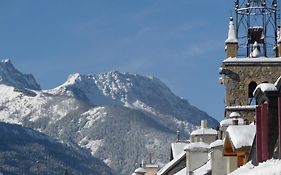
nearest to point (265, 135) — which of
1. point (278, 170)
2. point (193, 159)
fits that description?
point (278, 170)

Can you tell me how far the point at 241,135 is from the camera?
28.8m

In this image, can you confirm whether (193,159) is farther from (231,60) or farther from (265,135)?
(265,135)

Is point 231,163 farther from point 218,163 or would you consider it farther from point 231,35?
point 231,35

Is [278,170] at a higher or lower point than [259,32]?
lower

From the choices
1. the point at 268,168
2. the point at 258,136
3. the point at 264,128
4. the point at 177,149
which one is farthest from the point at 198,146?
the point at 268,168

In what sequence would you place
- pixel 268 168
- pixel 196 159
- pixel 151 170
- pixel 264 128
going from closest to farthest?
1. pixel 268 168
2. pixel 264 128
3. pixel 196 159
4. pixel 151 170

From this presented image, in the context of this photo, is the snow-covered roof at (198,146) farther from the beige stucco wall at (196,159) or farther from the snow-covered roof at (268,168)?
the snow-covered roof at (268,168)

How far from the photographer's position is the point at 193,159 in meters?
47.7

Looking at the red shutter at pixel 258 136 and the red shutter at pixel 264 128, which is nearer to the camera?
the red shutter at pixel 264 128

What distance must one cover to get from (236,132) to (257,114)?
19.7 ft

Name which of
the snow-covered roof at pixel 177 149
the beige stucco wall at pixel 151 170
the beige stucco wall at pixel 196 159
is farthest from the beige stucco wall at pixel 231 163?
the beige stucco wall at pixel 151 170

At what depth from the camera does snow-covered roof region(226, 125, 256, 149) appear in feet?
93.4

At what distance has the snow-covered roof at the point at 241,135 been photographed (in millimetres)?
28453

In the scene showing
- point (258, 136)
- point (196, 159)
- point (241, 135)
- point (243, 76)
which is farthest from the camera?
point (243, 76)
